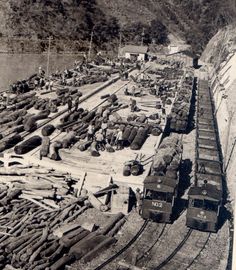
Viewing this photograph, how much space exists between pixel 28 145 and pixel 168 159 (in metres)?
9.32

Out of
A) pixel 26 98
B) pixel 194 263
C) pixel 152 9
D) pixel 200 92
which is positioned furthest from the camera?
pixel 152 9

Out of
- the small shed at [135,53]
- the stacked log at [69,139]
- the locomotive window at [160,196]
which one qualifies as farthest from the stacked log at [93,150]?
the small shed at [135,53]

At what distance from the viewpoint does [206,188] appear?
981 inches

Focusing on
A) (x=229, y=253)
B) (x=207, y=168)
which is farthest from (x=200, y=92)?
(x=229, y=253)

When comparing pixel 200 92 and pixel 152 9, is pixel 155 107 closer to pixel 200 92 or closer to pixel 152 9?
pixel 200 92

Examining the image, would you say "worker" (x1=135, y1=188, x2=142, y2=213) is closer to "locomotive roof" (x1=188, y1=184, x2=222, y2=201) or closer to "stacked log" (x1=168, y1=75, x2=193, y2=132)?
"locomotive roof" (x1=188, y1=184, x2=222, y2=201)

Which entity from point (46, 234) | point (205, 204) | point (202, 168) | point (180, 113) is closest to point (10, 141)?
point (46, 234)

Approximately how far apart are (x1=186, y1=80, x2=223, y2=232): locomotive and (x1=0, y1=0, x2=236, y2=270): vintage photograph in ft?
0.18

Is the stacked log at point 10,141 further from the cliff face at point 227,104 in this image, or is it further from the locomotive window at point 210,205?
the cliff face at point 227,104

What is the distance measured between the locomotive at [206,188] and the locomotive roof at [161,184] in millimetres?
993

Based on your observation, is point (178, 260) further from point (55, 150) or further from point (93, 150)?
point (55, 150)

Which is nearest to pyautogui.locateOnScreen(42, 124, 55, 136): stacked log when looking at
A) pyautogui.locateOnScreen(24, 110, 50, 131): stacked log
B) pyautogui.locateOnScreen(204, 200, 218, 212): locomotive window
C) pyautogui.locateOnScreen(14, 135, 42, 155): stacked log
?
pyautogui.locateOnScreen(24, 110, 50, 131): stacked log

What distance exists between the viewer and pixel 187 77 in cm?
6706

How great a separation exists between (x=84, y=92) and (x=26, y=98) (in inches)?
352
